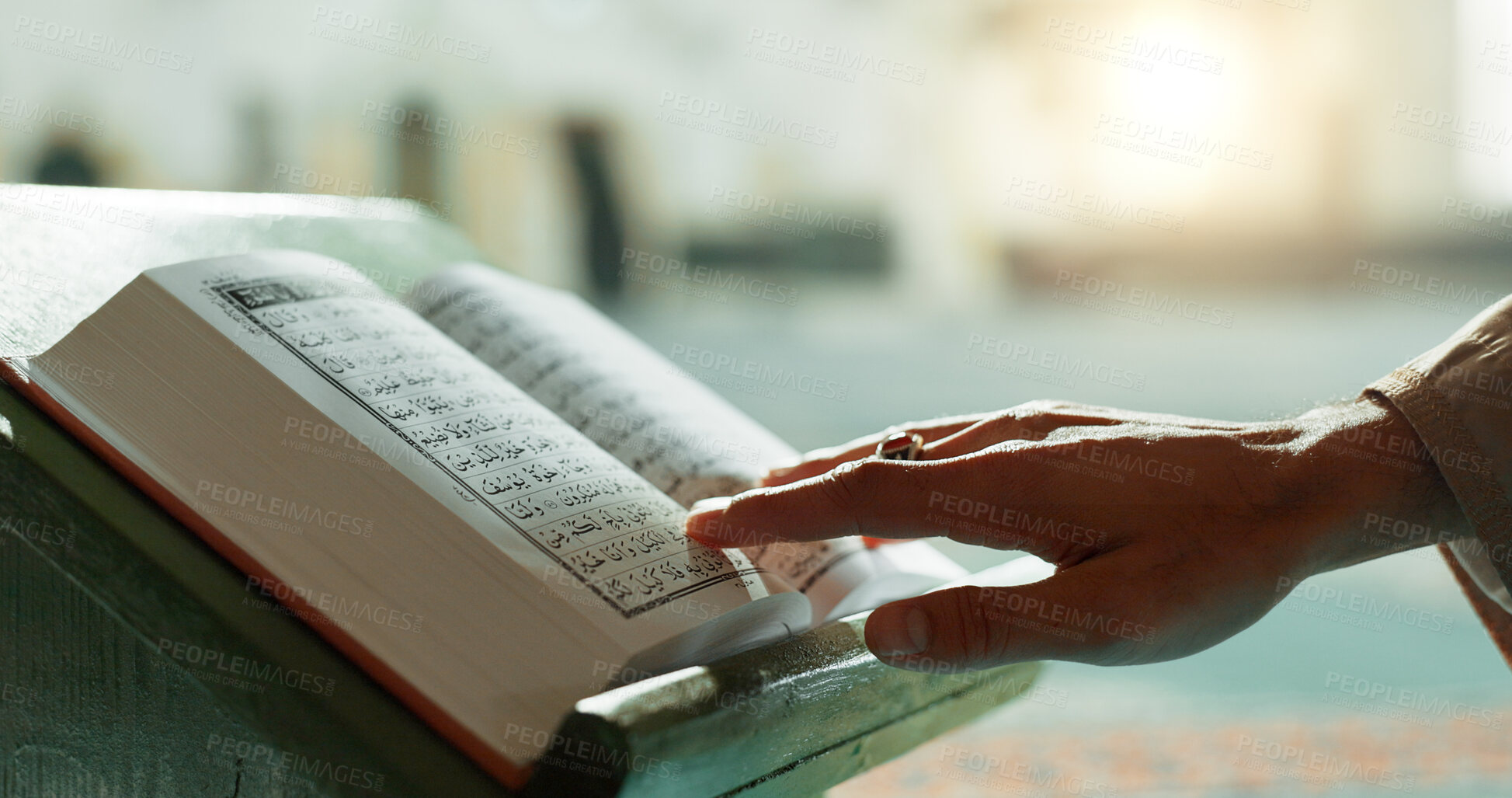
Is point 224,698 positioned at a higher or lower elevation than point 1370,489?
lower

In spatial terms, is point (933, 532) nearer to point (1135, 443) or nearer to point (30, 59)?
point (1135, 443)

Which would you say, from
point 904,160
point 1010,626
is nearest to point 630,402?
point 1010,626

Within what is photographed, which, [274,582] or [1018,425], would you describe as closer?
[274,582]

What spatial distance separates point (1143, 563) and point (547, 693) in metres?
0.32

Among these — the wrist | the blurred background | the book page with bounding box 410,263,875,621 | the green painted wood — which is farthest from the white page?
the blurred background

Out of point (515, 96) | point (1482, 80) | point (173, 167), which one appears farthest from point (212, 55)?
point (1482, 80)

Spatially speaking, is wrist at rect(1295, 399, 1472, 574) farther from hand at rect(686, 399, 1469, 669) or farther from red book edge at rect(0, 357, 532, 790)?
red book edge at rect(0, 357, 532, 790)

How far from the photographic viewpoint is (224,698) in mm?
436

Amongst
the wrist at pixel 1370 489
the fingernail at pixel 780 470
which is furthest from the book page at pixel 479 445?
the wrist at pixel 1370 489

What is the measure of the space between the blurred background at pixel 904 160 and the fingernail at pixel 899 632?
452 cm

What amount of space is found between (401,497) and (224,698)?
112 mm

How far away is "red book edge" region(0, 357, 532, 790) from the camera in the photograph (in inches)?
16.7

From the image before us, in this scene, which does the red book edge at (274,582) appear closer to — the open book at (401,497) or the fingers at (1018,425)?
the open book at (401,497)

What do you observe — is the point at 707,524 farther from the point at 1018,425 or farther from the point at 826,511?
the point at 1018,425
